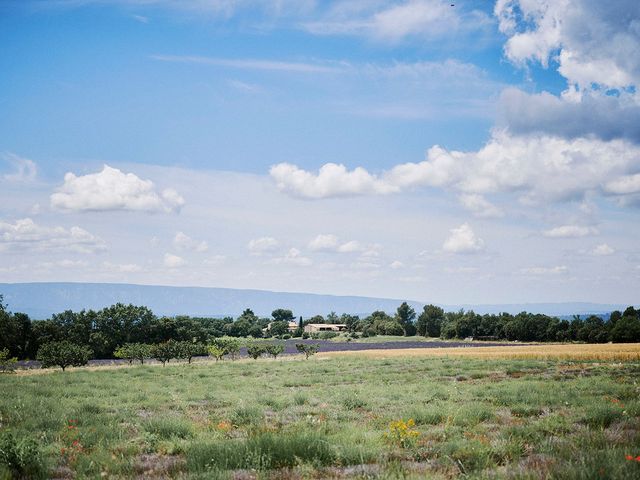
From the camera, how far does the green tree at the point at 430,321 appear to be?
499 feet

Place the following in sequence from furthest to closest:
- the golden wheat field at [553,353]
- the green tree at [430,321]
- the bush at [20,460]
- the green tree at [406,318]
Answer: the green tree at [406,318]
the green tree at [430,321]
the golden wheat field at [553,353]
the bush at [20,460]

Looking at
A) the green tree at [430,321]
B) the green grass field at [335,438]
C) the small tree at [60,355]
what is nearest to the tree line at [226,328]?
the green tree at [430,321]

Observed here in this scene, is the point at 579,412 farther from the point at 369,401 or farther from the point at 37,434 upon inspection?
the point at 37,434

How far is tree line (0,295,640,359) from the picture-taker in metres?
86.4

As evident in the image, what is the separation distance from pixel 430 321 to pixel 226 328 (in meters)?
66.9

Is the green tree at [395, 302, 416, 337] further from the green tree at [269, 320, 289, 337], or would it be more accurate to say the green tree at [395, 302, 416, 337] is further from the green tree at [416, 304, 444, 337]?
the green tree at [269, 320, 289, 337]

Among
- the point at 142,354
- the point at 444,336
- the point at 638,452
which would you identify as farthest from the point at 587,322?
the point at 638,452

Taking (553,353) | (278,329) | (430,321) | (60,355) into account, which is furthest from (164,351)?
(278,329)

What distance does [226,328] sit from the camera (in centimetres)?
16625

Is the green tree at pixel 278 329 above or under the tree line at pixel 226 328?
under

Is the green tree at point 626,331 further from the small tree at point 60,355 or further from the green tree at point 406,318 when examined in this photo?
the small tree at point 60,355

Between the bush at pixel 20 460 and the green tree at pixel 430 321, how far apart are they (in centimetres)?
14854

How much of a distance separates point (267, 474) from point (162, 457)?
3.04 meters

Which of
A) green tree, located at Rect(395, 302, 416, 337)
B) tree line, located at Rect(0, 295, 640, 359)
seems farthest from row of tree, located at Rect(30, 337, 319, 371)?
green tree, located at Rect(395, 302, 416, 337)
